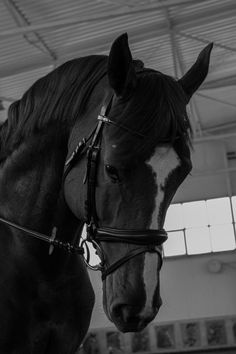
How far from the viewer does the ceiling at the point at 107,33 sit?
12.1m

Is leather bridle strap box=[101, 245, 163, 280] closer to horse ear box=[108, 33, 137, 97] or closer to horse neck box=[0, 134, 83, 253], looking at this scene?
horse neck box=[0, 134, 83, 253]

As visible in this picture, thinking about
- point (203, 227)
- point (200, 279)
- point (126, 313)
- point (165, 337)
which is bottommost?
point (126, 313)

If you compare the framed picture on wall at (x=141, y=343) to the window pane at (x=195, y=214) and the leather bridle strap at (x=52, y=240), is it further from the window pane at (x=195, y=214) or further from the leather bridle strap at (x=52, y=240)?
the leather bridle strap at (x=52, y=240)

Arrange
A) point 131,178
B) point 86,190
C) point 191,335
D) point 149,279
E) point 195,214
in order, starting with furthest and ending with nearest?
point 195,214
point 191,335
point 86,190
point 131,178
point 149,279

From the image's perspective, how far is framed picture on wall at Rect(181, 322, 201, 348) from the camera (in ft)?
68.2

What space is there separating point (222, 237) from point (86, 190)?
64.6 feet

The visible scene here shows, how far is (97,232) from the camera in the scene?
2225mm

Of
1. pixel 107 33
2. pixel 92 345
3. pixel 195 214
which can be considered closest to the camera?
pixel 107 33

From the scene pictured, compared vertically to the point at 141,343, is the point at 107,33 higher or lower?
higher

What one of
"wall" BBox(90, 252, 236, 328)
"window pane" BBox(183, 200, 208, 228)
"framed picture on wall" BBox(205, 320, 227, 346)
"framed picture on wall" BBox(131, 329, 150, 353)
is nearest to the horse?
"wall" BBox(90, 252, 236, 328)

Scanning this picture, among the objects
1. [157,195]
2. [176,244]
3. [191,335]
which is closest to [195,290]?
[191,335]

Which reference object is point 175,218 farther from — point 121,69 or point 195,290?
point 121,69

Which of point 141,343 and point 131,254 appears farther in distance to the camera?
point 141,343

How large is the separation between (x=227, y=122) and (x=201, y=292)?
7.17m
